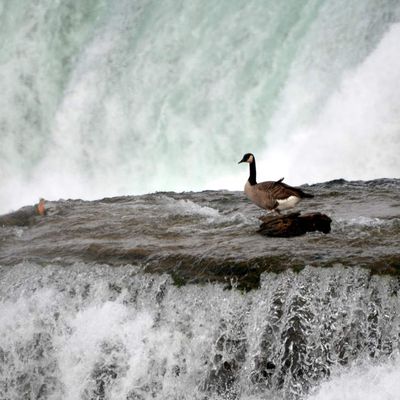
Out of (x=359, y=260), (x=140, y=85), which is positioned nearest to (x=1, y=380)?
(x=359, y=260)

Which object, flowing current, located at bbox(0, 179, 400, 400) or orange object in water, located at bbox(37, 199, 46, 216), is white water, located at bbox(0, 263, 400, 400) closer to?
flowing current, located at bbox(0, 179, 400, 400)

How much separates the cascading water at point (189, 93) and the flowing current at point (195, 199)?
0.04 m

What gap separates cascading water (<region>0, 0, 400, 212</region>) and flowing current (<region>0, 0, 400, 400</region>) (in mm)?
45

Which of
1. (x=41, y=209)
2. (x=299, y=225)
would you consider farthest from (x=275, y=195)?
(x=41, y=209)

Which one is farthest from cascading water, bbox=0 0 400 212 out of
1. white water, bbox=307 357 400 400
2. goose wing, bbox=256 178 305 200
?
white water, bbox=307 357 400 400

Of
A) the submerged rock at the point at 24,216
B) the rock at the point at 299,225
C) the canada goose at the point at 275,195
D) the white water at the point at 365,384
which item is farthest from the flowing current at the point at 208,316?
the submerged rock at the point at 24,216

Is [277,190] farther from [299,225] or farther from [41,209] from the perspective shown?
[41,209]

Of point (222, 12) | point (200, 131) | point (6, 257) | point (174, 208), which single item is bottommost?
point (6, 257)

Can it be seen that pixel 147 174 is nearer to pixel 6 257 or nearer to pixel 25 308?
pixel 6 257

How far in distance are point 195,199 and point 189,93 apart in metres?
5.61

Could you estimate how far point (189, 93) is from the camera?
17328 millimetres

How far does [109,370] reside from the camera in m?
6.38

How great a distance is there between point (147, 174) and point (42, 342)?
1072 cm

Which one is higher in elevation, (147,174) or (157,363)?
(147,174)
